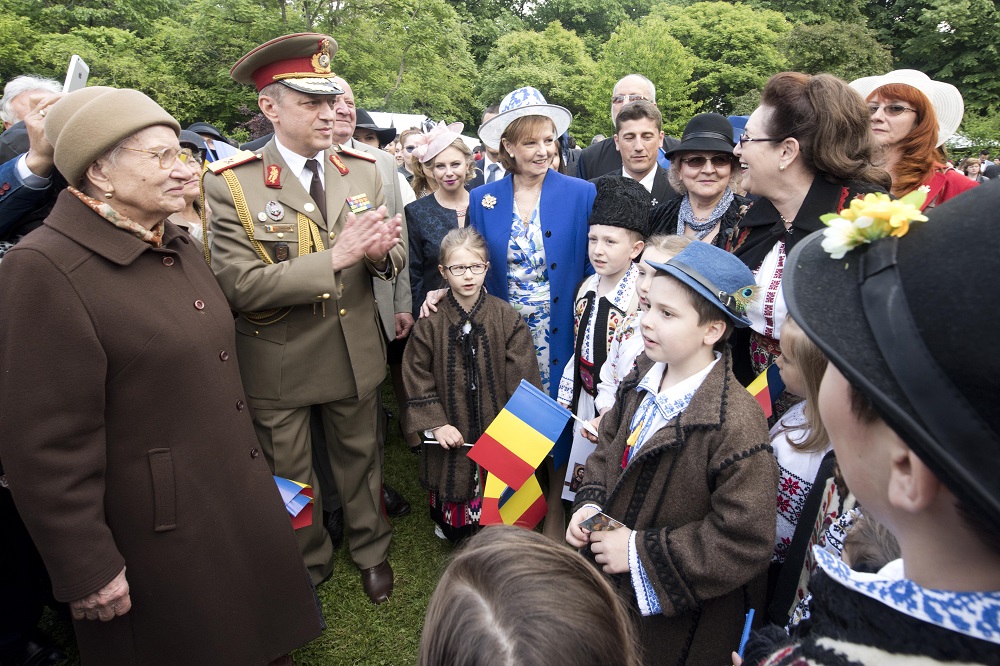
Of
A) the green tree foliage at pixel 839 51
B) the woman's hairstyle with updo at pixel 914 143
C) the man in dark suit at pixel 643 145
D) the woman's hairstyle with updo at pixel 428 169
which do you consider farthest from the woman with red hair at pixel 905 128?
the green tree foliage at pixel 839 51

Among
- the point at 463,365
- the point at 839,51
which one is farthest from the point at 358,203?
the point at 839,51

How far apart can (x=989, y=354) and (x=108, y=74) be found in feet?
77.0

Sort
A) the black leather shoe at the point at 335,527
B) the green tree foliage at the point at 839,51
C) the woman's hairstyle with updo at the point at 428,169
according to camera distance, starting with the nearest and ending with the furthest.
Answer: the black leather shoe at the point at 335,527 → the woman's hairstyle with updo at the point at 428,169 → the green tree foliage at the point at 839,51

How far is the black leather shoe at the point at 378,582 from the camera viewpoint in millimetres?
3207

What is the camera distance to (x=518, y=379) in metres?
3.29

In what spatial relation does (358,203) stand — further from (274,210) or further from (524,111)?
(524,111)

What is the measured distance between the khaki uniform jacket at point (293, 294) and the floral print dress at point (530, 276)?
2.42 ft

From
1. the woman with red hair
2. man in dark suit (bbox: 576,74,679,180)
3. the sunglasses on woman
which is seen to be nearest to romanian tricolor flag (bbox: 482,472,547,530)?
the woman with red hair

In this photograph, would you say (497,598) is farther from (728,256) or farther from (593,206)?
(593,206)

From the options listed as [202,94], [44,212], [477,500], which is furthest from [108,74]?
[477,500]

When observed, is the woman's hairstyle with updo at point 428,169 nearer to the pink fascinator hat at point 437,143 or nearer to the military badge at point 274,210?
the pink fascinator hat at point 437,143

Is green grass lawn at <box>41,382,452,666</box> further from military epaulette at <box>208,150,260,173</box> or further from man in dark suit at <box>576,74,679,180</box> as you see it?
man in dark suit at <box>576,74,679,180</box>

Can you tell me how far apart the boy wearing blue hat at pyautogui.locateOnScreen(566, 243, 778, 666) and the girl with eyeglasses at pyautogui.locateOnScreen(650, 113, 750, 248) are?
1110 mm

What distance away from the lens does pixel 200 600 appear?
216 centimetres
